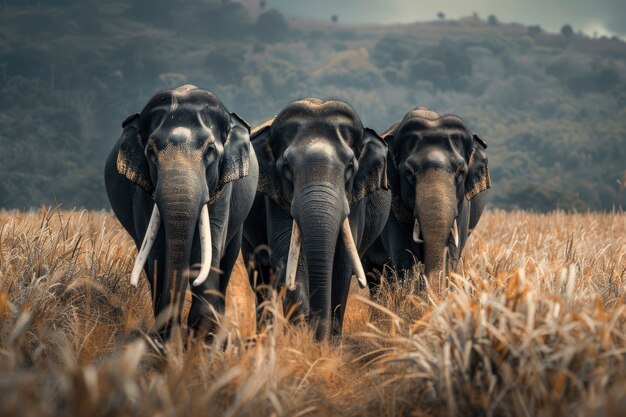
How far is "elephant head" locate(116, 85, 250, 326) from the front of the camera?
19.3 feet

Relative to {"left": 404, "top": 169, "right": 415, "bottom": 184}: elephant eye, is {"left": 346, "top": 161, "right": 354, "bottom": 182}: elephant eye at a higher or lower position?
higher

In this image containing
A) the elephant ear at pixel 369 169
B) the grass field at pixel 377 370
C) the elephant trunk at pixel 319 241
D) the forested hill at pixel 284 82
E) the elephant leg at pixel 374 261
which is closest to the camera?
the grass field at pixel 377 370

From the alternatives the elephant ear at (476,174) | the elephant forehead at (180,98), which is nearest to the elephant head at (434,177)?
the elephant ear at (476,174)

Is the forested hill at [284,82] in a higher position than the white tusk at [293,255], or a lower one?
lower

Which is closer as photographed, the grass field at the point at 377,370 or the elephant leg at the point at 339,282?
the grass field at the point at 377,370

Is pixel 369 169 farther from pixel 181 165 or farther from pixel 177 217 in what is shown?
pixel 177 217

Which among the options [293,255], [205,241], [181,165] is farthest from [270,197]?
[181,165]

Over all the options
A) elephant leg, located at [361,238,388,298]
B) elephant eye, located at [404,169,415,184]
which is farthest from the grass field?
elephant leg, located at [361,238,388,298]

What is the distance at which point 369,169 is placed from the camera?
7410mm

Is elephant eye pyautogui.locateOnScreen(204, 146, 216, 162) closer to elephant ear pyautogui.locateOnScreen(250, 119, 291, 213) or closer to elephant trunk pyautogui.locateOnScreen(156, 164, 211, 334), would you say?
elephant trunk pyautogui.locateOnScreen(156, 164, 211, 334)

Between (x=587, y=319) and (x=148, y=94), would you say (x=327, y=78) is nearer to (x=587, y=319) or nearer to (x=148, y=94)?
(x=148, y=94)

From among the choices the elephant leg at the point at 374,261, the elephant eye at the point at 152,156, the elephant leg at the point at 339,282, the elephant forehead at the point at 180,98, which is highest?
the elephant forehead at the point at 180,98

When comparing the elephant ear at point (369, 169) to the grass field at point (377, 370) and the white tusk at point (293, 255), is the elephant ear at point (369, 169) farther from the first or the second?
the grass field at point (377, 370)

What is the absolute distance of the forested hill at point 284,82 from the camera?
319 ft
